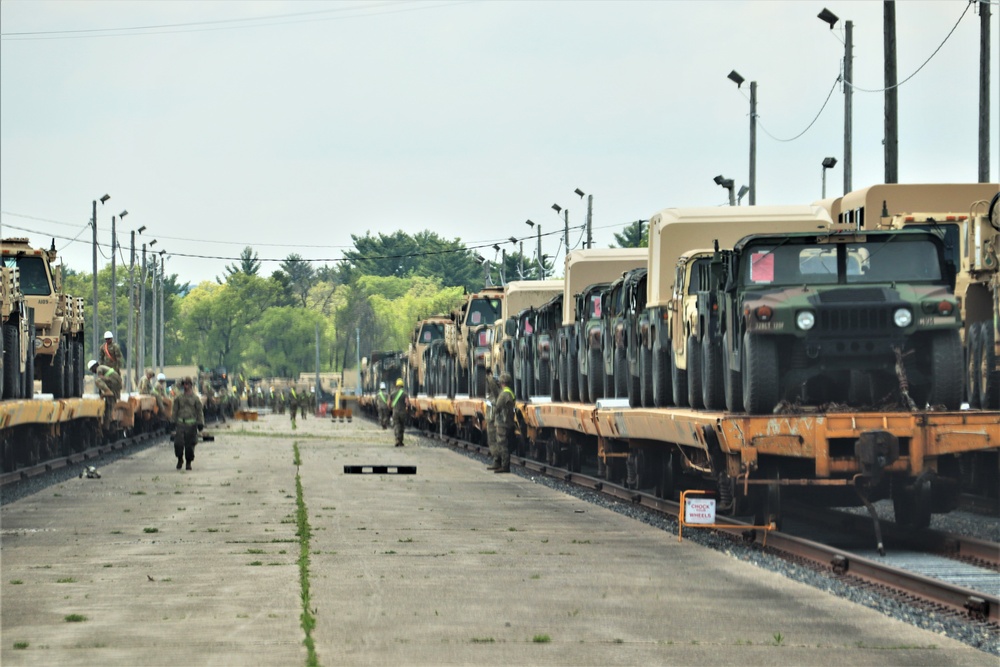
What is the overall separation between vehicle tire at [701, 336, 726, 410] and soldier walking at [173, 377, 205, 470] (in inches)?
541

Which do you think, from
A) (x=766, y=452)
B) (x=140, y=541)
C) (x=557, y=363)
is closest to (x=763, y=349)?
(x=766, y=452)

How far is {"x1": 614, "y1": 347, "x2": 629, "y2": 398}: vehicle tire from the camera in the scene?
22.1m

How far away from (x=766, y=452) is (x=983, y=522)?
16.3ft

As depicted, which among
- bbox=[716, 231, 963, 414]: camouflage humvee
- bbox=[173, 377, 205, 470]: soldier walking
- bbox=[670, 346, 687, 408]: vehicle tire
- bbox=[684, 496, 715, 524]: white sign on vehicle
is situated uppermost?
bbox=[716, 231, 963, 414]: camouflage humvee

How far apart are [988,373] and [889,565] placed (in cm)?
498

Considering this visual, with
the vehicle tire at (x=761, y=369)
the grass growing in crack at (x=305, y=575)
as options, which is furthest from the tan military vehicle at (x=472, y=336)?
the vehicle tire at (x=761, y=369)

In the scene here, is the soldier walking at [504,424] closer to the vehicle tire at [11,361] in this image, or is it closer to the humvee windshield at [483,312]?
the vehicle tire at [11,361]

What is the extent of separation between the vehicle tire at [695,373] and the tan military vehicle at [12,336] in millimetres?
10858

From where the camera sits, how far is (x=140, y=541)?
1559 cm

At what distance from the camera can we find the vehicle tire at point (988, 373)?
57.1ft

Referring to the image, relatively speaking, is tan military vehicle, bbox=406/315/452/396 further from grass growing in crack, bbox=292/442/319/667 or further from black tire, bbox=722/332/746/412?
black tire, bbox=722/332/746/412

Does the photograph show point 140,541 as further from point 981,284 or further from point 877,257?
point 981,284

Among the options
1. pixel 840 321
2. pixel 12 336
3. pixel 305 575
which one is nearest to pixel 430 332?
pixel 12 336

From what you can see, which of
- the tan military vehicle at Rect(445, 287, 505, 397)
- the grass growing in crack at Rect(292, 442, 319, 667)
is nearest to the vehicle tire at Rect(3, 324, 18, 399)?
the grass growing in crack at Rect(292, 442, 319, 667)
